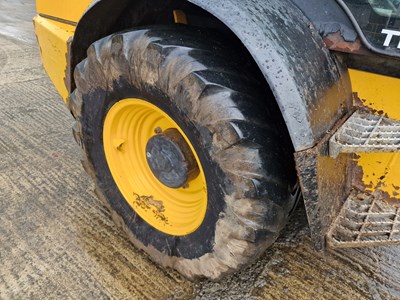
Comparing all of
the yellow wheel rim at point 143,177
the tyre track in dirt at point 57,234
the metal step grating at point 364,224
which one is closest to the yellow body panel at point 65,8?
the yellow wheel rim at point 143,177

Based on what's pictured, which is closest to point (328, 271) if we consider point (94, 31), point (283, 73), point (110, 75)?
point (283, 73)

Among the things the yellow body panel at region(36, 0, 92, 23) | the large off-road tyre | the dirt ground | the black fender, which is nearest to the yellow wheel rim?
the large off-road tyre

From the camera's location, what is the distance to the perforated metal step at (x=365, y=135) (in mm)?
1234

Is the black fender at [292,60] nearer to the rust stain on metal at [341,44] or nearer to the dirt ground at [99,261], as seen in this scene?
the rust stain on metal at [341,44]

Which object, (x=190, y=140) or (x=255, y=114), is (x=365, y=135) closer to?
(x=255, y=114)

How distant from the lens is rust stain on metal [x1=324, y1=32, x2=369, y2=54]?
1249mm

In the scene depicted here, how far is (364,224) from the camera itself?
1522 millimetres

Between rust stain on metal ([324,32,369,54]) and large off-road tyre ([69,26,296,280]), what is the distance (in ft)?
0.87

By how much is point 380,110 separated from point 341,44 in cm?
29

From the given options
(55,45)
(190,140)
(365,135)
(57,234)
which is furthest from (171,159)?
(55,45)

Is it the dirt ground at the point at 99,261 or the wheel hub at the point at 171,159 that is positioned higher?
the wheel hub at the point at 171,159

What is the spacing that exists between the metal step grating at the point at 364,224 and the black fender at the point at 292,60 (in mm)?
414

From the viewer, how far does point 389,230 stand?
151 centimetres

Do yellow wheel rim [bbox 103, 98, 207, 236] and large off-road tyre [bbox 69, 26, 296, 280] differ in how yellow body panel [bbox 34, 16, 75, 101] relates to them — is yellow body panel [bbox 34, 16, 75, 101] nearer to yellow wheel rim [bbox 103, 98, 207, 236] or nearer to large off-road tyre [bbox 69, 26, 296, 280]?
large off-road tyre [bbox 69, 26, 296, 280]
